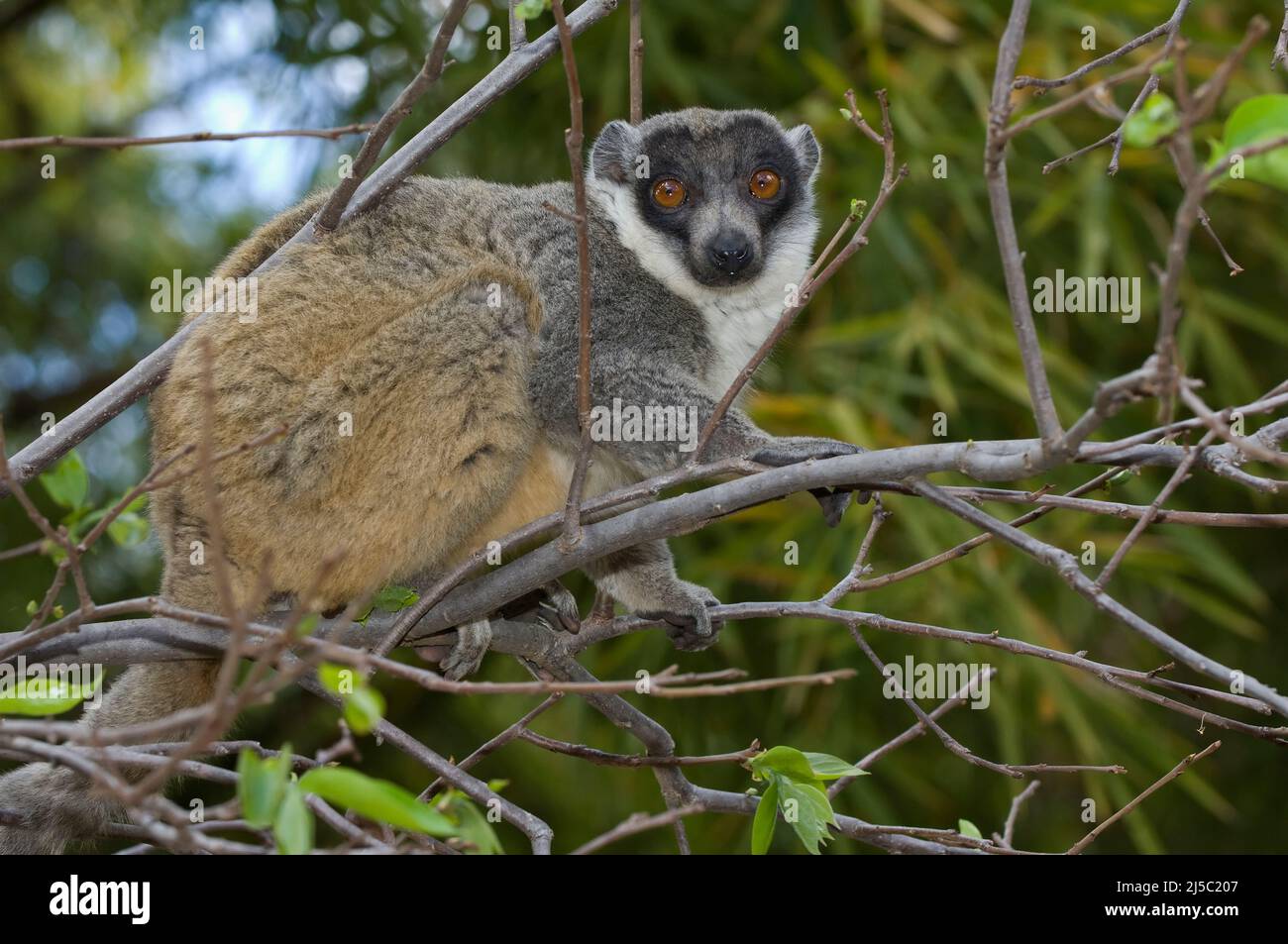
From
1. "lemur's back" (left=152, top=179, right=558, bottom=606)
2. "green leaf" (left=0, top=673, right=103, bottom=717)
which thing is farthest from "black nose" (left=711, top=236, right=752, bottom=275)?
"green leaf" (left=0, top=673, right=103, bottom=717)

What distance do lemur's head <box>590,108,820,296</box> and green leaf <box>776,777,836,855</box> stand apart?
2.20 m

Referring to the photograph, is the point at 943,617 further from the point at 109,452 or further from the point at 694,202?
the point at 109,452

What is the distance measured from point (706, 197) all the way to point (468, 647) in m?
1.96

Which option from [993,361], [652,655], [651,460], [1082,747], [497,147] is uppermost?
[497,147]

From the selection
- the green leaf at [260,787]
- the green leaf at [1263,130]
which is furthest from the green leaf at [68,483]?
the green leaf at [1263,130]

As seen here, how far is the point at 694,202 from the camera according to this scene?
4.89 meters

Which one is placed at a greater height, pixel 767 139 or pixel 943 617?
pixel 767 139

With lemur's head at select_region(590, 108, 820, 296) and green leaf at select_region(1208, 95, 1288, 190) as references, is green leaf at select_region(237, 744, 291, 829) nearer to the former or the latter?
green leaf at select_region(1208, 95, 1288, 190)

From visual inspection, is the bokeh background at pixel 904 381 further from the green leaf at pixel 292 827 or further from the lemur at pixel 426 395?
the green leaf at pixel 292 827

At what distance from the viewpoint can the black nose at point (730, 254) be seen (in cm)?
463

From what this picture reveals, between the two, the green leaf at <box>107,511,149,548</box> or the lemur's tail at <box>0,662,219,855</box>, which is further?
the lemur's tail at <box>0,662,219,855</box>

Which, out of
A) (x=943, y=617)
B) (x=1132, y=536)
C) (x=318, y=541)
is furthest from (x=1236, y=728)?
(x=943, y=617)

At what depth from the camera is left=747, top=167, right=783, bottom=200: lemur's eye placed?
16.4 ft

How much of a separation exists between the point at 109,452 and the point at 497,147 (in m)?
3.58
